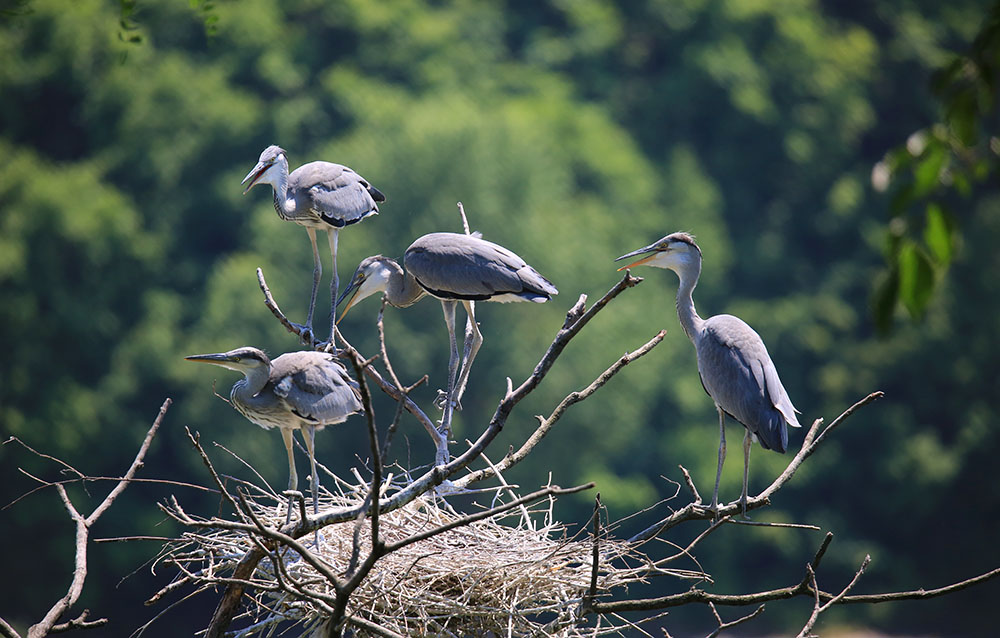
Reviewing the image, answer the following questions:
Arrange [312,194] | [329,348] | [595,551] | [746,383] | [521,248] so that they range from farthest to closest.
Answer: [521,248] → [312,194] → [329,348] → [746,383] → [595,551]

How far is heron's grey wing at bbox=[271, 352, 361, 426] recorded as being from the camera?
399 cm

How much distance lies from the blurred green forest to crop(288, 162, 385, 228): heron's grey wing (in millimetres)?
10011

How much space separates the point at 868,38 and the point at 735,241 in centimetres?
512

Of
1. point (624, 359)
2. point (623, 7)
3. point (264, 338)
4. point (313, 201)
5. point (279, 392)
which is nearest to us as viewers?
point (624, 359)

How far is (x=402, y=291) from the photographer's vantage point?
5.45 meters

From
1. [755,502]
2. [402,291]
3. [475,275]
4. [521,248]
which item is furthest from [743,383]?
[521,248]

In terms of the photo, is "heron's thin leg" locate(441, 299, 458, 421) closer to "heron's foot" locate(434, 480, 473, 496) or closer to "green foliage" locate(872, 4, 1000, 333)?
"heron's foot" locate(434, 480, 473, 496)

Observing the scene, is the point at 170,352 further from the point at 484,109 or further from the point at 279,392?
the point at 279,392

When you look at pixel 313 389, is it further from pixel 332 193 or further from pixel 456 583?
pixel 332 193

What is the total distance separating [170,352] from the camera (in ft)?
51.0

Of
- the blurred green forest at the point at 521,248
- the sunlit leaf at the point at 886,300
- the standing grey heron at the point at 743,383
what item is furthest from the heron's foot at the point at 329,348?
the blurred green forest at the point at 521,248

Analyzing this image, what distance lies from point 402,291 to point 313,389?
59.0 inches

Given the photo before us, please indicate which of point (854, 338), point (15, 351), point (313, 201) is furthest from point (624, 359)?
point (854, 338)

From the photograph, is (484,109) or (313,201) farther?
(484,109)
